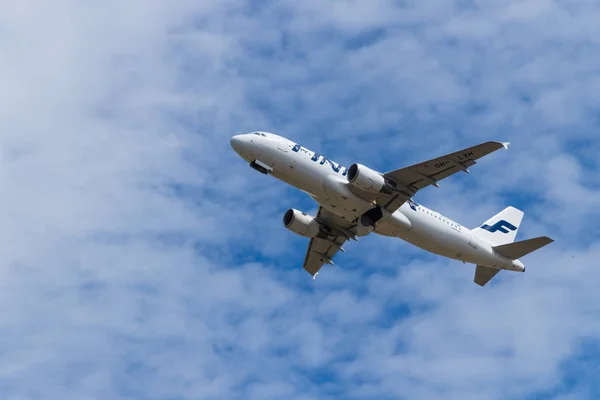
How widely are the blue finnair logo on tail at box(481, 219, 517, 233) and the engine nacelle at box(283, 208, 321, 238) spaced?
1295 cm

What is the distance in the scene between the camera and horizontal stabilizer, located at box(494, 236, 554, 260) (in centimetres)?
6575

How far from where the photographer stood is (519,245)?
66.6 metres

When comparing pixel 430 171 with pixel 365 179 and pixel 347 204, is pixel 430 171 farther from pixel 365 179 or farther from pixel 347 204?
pixel 347 204

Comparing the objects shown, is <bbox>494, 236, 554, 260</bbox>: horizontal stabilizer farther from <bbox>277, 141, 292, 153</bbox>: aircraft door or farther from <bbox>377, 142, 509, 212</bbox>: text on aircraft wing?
<bbox>277, 141, 292, 153</bbox>: aircraft door

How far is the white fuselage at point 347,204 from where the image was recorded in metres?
62.1

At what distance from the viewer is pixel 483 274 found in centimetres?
7031

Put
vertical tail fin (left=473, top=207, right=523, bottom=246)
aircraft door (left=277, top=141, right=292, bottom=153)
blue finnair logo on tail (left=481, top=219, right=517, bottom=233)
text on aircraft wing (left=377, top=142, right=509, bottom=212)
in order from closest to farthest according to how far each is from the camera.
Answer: text on aircraft wing (left=377, top=142, right=509, bottom=212) → aircraft door (left=277, top=141, right=292, bottom=153) → vertical tail fin (left=473, top=207, right=523, bottom=246) → blue finnair logo on tail (left=481, top=219, right=517, bottom=233)

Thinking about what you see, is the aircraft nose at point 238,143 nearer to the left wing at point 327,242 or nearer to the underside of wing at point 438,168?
the underside of wing at point 438,168

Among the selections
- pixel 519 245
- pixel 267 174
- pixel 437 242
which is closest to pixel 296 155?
pixel 267 174

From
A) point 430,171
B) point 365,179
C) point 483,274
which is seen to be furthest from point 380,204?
point 483,274

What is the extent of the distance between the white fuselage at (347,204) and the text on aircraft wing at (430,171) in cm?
145

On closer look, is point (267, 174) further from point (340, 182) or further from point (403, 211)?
point (403, 211)

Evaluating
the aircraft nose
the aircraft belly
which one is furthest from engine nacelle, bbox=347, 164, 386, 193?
the aircraft nose

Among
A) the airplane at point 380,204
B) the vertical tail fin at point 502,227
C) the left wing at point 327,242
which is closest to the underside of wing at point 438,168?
the airplane at point 380,204
